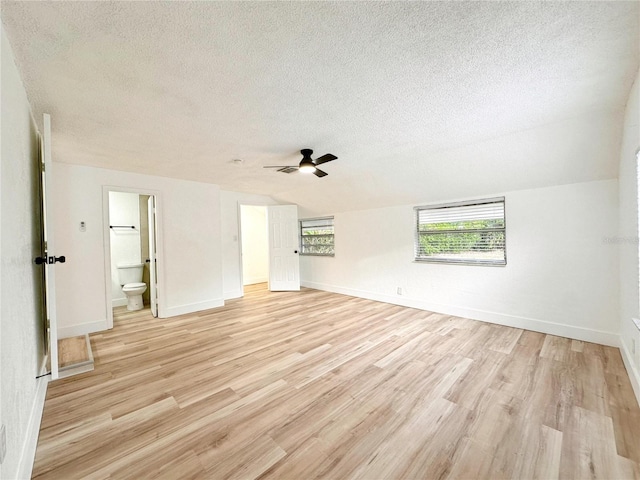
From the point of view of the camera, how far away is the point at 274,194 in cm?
567

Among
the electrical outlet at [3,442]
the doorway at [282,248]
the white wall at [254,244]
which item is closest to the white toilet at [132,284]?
the doorway at [282,248]

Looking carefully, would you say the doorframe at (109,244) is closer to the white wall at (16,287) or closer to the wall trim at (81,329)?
the wall trim at (81,329)

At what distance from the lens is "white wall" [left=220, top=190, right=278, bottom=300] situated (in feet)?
17.1

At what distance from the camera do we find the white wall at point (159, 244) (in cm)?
344

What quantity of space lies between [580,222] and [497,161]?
1.20m

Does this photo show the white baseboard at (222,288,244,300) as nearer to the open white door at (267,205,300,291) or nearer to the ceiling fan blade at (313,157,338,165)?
the open white door at (267,205,300,291)

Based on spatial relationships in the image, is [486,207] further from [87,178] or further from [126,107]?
[87,178]

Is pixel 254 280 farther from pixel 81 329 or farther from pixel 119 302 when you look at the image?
pixel 81 329

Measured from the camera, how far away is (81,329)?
347cm

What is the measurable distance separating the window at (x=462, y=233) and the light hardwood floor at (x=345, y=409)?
1.18m

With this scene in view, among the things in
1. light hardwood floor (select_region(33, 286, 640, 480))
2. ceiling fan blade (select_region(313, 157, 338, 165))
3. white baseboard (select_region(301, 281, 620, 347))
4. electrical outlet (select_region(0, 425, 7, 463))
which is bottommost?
light hardwood floor (select_region(33, 286, 640, 480))

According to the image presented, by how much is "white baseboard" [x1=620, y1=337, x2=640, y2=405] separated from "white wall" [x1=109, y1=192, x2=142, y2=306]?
6.78 metres

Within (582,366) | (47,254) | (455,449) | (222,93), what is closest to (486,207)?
(582,366)

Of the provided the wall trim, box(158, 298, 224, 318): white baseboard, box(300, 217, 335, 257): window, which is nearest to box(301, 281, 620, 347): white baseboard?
box(300, 217, 335, 257): window
